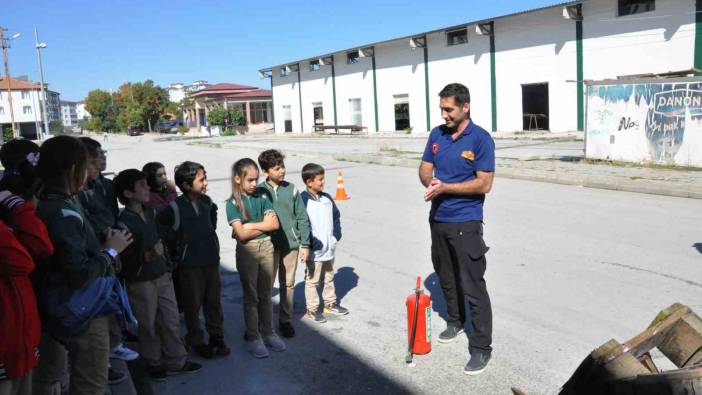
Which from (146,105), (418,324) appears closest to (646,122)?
(418,324)

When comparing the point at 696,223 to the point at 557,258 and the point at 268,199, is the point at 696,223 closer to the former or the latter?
the point at 557,258

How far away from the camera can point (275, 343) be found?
4.58 meters

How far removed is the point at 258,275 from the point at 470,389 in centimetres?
173

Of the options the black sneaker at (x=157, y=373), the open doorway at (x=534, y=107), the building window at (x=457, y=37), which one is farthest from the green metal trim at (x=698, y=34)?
the black sneaker at (x=157, y=373)

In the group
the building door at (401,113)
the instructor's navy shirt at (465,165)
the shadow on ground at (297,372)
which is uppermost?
the building door at (401,113)

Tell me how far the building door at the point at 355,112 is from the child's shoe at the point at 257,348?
39.4 metres

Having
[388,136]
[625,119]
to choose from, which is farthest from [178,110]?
[625,119]

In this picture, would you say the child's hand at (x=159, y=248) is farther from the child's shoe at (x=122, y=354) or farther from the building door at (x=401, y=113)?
the building door at (x=401, y=113)

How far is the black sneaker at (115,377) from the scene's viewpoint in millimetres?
4031

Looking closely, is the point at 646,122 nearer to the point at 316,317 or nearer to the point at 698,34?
the point at 316,317

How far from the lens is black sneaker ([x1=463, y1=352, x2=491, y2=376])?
13.2 ft

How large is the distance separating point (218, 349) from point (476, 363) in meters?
1.87

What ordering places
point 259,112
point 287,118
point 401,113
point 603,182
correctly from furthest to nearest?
point 259,112
point 287,118
point 401,113
point 603,182

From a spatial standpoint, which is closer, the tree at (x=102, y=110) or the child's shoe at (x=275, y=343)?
the child's shoe at (x=275, y=343)
